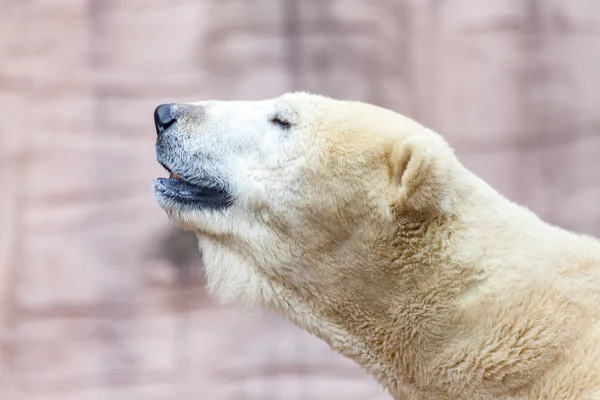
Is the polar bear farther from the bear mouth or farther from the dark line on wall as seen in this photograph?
the dark line on wall

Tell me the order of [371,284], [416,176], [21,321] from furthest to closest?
[21,321], [371,284], [416,176]

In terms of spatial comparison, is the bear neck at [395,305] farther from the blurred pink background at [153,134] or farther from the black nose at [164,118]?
the blurred pink background at [153,134]

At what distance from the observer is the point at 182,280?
4363 mm

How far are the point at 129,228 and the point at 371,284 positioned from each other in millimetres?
2653

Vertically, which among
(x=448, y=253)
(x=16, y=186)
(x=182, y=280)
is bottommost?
(x=182, y=280)

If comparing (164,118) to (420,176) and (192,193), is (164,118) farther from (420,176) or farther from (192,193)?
(420,176)

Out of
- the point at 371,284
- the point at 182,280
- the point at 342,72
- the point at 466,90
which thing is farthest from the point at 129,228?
the point at 371,284

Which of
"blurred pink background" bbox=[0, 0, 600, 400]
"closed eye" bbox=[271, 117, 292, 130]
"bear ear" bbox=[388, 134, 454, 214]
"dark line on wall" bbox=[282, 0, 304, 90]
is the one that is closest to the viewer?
"bear ear" bbox=[388, 134, 454, 214]

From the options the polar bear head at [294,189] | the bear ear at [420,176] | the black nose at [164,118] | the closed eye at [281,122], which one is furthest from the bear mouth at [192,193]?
the bear ear at [420,176]

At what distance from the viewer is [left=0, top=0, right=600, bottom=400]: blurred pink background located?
4273mm

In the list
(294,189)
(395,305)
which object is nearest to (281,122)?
(294,189)

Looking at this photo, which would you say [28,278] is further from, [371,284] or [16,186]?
[371,284]

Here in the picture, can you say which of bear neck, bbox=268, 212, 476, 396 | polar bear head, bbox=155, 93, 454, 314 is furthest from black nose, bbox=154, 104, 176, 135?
bear neck, bbox=268, 212, 476, 396

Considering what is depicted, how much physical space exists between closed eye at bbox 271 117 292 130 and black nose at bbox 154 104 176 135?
29 cm
